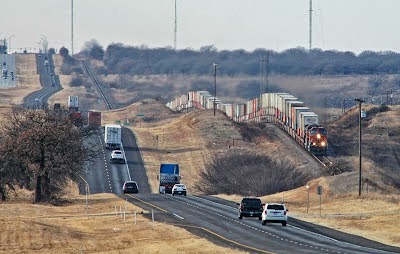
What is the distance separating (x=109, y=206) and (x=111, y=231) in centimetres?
2377

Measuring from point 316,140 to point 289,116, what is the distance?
15.6 m

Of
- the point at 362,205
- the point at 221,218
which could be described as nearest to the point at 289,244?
the point at 221,218

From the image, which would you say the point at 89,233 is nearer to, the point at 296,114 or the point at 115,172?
the point at 115,172

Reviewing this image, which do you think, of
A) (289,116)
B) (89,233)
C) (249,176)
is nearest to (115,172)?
(249,176)

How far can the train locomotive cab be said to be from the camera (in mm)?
135750

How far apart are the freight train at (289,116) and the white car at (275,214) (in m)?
62.1

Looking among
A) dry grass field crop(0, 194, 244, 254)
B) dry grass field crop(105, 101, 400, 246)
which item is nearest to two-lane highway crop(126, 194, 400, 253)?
dry grass field crop(0, 194, 244, 254)

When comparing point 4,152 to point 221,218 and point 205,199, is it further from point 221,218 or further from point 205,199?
point 221,218

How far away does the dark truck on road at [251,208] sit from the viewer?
7850 centimetres

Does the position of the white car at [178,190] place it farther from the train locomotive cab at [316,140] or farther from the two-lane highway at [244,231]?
the train locomotive cab at [316,140]

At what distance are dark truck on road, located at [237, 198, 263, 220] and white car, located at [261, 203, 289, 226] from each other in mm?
4947

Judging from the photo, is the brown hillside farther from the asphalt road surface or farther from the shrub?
the asphalt road surface

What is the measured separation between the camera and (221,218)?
79.5 m

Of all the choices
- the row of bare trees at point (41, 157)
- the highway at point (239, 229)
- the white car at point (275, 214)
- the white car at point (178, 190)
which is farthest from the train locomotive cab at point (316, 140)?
the white car at point (275, 214)
